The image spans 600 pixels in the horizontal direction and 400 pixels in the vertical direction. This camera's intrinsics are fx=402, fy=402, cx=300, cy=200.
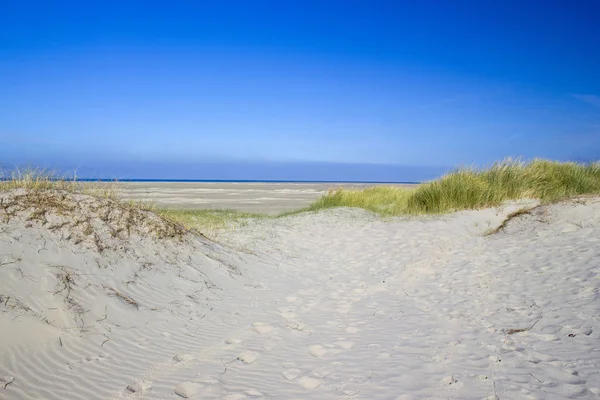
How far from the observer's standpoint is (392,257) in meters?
8.78

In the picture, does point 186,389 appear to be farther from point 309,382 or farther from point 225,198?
point 225,198

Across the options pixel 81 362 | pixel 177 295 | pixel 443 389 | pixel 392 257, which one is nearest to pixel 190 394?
pixel 81 362

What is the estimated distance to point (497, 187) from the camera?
13.9 meters

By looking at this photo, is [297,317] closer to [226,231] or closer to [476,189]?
[226,231]

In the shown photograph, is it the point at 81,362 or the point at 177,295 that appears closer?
the point at 81,362

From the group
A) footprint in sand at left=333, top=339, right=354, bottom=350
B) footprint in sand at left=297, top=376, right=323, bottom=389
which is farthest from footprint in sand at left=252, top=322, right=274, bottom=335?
footprint in sand at left=297, top=376, right=323, bottom=389

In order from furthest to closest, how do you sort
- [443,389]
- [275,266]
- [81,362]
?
[275,266], [81,362], [443,389]

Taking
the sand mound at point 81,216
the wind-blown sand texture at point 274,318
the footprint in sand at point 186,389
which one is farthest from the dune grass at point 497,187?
the footprint in sand at point 186,389

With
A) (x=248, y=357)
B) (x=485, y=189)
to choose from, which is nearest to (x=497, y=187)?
(x=485, y=189)

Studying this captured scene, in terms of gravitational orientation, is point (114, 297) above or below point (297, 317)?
above

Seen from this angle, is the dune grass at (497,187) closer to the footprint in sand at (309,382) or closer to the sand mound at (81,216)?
the sand mound at (81,216)

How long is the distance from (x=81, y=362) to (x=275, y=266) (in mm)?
4692

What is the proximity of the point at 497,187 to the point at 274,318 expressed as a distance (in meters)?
11.6

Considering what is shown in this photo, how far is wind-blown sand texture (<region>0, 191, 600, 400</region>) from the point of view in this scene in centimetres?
Result: 316
